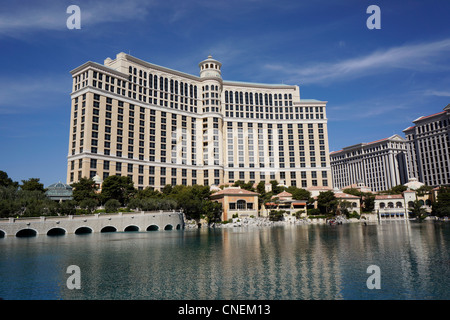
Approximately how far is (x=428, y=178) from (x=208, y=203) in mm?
134989

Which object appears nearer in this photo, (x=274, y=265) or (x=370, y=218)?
(x=274, y=265)

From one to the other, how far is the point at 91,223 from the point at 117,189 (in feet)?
66.6

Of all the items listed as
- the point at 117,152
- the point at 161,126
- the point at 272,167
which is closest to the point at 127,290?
the point at 117,152

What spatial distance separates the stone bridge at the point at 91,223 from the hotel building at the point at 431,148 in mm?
143622

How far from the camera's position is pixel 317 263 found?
93.3 feet

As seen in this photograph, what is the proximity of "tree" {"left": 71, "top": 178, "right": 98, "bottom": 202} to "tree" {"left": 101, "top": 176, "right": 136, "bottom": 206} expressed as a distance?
346 cm

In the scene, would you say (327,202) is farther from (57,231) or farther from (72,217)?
(57,231)

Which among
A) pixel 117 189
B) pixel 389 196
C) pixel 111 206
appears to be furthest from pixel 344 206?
pixel 111 206

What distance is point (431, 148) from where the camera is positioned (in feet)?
564

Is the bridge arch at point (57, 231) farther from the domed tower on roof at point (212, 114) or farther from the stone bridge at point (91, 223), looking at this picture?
the domed tower on roof at point (212, 114)

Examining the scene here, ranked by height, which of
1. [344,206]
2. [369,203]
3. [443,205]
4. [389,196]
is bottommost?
[443,205]
